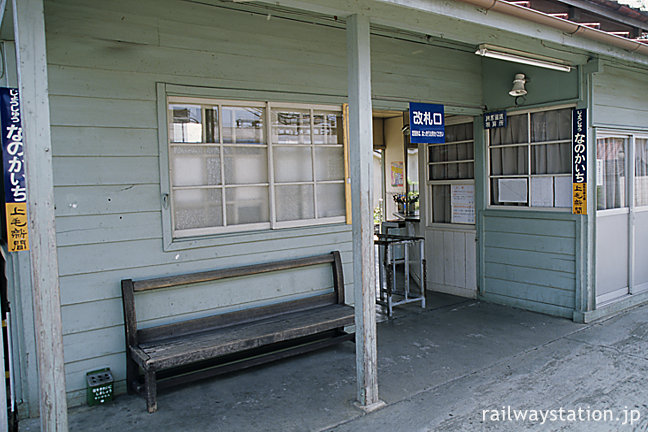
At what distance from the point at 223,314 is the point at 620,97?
4.93 metres

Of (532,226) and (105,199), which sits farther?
(532,226)

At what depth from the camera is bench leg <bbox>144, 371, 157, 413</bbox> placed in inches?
137

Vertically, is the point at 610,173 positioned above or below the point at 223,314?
above

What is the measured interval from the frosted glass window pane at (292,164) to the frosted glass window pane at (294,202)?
86mm

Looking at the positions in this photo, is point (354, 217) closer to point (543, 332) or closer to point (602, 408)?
point (602, 408)

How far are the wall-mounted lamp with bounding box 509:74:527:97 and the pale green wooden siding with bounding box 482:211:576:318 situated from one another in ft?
4.50

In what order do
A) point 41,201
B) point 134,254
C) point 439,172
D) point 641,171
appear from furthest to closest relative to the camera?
1. point 439,172
2. point 641,171
3. point 134,254
4. point 41,201

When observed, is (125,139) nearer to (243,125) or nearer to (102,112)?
(102,112)

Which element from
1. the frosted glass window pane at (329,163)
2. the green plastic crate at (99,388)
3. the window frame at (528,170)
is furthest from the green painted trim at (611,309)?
the green plastic crate at (99,388)

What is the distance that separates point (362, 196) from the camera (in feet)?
11.2

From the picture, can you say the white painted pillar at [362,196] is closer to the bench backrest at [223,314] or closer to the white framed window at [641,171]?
the bench backrest at [223,314]

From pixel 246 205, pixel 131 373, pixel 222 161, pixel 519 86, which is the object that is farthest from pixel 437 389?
pixel 519 86

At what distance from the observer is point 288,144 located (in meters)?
4.73

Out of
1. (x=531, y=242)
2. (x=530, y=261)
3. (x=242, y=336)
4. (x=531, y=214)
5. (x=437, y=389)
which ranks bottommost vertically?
(x=437, y=389)
